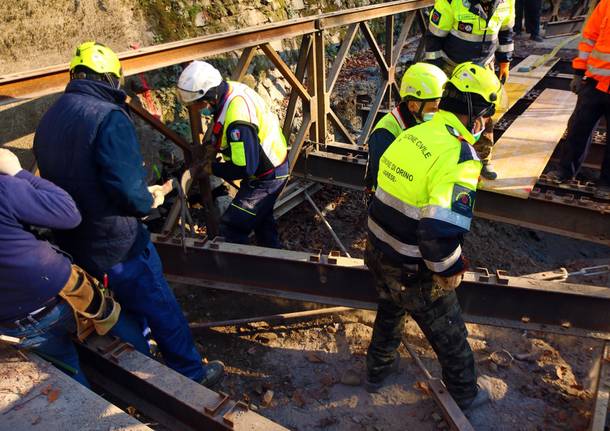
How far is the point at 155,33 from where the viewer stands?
5.31 meters

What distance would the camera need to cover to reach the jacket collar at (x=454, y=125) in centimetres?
266

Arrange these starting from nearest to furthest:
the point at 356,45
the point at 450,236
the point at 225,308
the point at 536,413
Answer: the point at 450,236 → the point at 536,413 → the point at 225,308 → the point at 356,45

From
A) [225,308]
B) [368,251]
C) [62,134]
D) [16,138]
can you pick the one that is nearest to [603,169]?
[368,251]

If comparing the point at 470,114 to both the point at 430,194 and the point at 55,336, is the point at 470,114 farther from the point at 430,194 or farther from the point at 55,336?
the point at 55,336

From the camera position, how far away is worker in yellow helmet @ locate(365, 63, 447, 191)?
3475 millimetres

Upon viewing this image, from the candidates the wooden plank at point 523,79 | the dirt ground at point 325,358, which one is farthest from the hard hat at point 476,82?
the wooden plank at point 523,79

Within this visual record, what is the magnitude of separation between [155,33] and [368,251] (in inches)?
154

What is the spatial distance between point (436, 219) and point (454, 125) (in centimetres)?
64

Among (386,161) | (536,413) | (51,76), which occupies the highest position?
(51,76)

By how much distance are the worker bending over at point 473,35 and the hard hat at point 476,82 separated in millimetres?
1939

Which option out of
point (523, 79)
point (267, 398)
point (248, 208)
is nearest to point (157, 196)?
point (248, 208)

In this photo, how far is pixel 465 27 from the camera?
495 cm

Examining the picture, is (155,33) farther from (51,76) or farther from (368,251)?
(368,251)

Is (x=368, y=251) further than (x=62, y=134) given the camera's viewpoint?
Yes
